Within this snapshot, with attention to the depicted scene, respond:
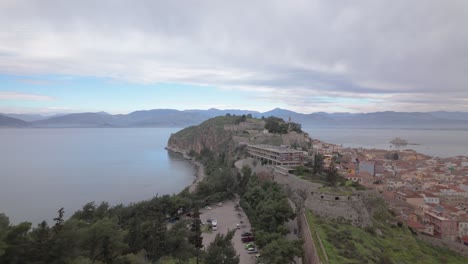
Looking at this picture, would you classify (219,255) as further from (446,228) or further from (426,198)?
(426,198)

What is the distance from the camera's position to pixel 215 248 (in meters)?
9.76

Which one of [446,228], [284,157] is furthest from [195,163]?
[446,228]

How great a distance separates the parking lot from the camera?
12822 millimetres

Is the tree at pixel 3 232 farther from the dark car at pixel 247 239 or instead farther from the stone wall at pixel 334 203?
the stone wall at pixel 334 203

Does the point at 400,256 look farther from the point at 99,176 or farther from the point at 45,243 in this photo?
the point at 99,176

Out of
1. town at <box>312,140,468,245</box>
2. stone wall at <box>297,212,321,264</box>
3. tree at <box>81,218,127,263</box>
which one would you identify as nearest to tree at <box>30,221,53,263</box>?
tree at <box>81,218,127,263</box>

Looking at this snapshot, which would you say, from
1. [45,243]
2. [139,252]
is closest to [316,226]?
[139,252]

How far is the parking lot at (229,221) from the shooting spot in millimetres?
12822

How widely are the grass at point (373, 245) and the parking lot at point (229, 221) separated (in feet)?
8.77

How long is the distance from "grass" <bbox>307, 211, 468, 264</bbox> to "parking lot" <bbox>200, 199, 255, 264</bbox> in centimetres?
267

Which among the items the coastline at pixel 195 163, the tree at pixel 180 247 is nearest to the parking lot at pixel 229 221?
the tree at pixel 180 247

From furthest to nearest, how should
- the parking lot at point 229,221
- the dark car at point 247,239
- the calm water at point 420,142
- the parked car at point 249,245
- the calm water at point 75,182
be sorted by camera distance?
the calm water at point 420,142 → the calm water at point 75,182 → the dark car at point 247,239 → the parked car at point 249,245 → the parking lot at point 229,221

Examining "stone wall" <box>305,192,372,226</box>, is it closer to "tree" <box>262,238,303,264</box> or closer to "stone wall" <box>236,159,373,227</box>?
"stone wall" <box>236,159,373,227</box>

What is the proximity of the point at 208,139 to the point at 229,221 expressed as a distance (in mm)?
32592
